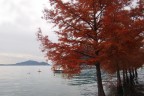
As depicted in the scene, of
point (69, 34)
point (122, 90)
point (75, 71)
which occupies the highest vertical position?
point (69, 34)

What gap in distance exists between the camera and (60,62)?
2297 centimetres

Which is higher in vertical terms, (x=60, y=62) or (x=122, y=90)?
(x=60, y=62)

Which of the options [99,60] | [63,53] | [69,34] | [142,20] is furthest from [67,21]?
[142,20]

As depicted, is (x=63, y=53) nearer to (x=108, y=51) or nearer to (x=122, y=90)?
(x=108, y=51)

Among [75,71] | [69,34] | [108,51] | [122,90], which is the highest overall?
[69,34]

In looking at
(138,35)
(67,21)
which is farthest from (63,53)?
(138,35)

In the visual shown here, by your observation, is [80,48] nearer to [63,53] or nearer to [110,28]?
[63,53]

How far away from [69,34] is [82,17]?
1.73m

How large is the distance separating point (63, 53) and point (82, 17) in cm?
320

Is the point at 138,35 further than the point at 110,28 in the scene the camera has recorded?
Yes

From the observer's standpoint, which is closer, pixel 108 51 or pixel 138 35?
pixel 108 51

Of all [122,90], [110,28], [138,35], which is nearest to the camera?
[110,28]

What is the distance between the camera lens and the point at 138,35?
2469 cm

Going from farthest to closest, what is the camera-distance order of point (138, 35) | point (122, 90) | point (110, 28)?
point (122, 90) → point (138, 35) → point (110, 28)
